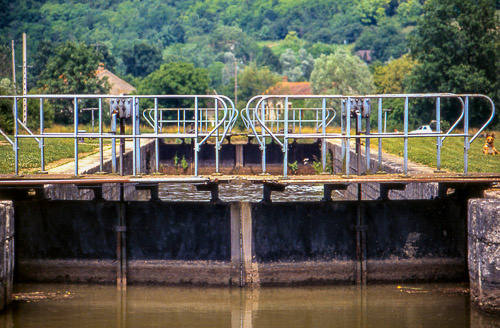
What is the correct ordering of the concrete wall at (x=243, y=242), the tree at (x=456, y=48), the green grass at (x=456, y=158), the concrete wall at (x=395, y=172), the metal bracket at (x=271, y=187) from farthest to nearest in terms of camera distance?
1. the tree at (x=456, y=48)
2. the green grass at (x=456, y=158)
3. the concrete wall at (x=395, y=172)
4. the concrete wall at (x=243, y=242)
5. the metal bracket at (x=271, y=187)

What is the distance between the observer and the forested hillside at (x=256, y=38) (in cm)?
4800

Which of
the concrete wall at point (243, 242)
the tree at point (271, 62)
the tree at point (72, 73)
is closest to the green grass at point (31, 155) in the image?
the concrete wall at point (243, 242)

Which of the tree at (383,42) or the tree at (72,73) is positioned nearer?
the tree at (72,73)

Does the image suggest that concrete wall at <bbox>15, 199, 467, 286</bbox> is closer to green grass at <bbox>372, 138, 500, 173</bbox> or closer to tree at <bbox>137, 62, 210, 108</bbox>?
green grass at <bbox>372, 138, 500, 173</bbox>

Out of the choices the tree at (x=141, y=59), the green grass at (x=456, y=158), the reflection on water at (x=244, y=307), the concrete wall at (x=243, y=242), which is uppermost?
the tree at (x=141, y=59)

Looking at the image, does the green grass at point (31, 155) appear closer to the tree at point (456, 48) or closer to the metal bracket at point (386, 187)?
the metal bracket at point (386, 187)

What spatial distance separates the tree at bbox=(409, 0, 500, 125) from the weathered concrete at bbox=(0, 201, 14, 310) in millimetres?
39013

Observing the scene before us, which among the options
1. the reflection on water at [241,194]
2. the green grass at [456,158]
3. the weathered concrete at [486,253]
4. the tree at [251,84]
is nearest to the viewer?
the weathered concrete at [486,253]

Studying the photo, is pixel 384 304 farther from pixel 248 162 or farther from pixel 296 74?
pixel 296 74

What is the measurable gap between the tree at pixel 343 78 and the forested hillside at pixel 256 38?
0.33 feet

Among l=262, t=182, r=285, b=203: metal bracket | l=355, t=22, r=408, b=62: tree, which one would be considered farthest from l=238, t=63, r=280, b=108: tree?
l=262, t=182, r=285, b=203: metal bracket

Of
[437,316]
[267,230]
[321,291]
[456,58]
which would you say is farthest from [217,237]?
[456,58]

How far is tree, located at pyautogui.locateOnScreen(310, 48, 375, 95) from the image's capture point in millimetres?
69438

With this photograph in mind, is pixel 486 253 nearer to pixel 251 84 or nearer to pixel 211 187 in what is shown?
pixel 211 187
